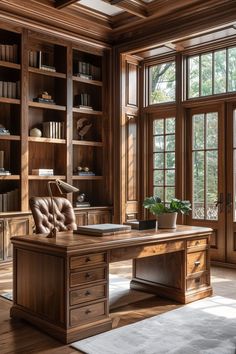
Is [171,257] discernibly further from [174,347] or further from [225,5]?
[225,5]

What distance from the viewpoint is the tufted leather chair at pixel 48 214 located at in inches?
152

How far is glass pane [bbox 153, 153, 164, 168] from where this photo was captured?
656 centimetres

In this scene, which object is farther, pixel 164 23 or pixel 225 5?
pixel 164 23

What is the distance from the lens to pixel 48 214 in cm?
397

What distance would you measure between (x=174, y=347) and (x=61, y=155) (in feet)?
12.8

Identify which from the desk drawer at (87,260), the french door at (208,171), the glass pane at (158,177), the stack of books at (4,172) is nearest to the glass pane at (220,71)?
the french door at (208,171)

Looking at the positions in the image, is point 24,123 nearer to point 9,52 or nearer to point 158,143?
point 9,52

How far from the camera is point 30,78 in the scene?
6.03 m

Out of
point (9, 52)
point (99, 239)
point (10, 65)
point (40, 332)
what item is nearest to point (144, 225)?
point (99, 239)

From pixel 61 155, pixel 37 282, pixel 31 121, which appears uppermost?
pixel 31 121

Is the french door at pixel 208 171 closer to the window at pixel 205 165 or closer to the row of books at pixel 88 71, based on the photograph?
the window at pixel 205 165

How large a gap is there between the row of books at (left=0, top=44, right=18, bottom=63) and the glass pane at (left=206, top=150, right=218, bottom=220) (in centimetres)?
298

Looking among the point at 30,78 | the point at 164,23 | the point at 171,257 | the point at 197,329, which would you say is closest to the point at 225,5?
the point at 164,23

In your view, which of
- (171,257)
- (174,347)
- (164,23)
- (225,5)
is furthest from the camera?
(164,23)
